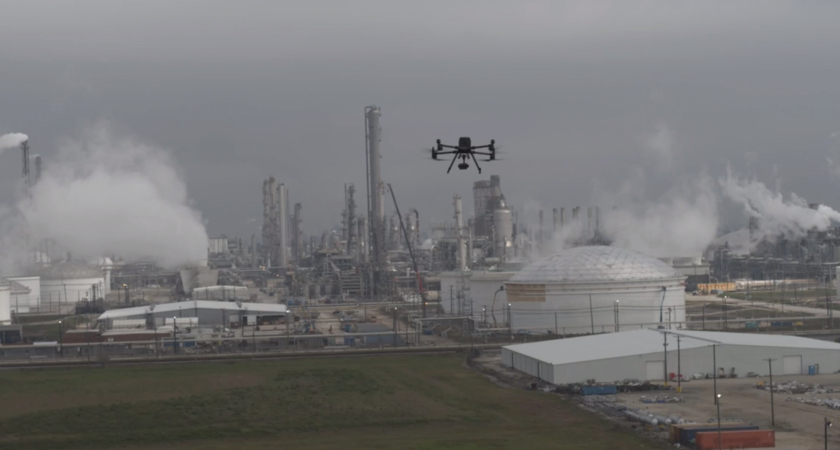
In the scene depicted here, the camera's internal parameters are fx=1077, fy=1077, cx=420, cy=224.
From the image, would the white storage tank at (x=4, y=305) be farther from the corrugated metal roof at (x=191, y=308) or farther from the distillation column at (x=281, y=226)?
the distillation column at (x=281, y=226)

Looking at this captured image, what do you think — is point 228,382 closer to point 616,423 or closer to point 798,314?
point 616,423

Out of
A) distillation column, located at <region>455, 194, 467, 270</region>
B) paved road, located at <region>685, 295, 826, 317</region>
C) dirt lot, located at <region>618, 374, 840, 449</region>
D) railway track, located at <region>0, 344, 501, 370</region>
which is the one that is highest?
distillation column, located at <region>455, 194, 467, 270</region>

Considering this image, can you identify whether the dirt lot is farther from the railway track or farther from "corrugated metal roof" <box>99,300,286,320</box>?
"corrugated metal roof" <box>99,300,286,320</box>

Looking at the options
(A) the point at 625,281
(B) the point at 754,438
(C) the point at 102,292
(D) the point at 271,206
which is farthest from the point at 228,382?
(D) the point at 271,206

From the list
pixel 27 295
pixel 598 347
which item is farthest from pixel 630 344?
pixel 27 295

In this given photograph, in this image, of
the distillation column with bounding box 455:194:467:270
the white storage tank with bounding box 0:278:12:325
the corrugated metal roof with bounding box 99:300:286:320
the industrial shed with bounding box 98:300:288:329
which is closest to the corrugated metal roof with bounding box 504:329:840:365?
the industrial shed with bounding box 98:300:288:329

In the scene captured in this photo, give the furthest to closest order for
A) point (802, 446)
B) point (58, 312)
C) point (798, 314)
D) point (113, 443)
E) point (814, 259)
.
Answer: point (814, 259) < point (58, 312) < point (798, 314) < point (113, 443) < point (802, 446)

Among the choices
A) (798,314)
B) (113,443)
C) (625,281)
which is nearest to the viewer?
(113,443)
